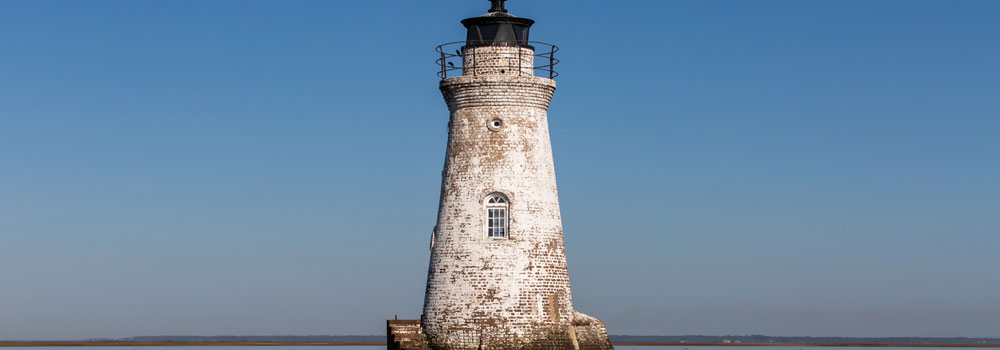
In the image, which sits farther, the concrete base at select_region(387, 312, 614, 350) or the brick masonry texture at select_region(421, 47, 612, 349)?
the brick masonry texture at select_region(421, 47, 612, 349)

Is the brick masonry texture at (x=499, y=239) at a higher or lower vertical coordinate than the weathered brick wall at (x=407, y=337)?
higher

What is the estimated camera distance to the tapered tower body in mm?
35906

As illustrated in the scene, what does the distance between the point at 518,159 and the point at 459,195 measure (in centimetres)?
169

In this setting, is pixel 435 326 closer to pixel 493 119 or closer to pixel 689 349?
pixel 493 119

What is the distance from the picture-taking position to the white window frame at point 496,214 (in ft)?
119

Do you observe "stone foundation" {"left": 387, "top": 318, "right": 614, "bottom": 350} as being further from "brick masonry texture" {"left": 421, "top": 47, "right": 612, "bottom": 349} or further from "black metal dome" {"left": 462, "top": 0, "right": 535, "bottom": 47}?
"black metal dome" {"left": 462, "top": 0, "right": 535, "bottom": 47}

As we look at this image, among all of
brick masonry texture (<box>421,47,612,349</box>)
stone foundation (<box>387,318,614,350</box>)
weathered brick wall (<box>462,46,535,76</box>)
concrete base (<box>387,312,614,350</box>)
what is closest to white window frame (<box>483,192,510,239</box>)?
brick masonry texture (<box>421,47,612,349</box>)

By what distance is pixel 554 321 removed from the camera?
36.2 metres

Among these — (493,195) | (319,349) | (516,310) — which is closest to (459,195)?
(493,195)

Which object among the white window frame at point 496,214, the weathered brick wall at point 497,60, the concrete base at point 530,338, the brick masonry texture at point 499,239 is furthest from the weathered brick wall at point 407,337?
the weathered brick wall at point 497,60

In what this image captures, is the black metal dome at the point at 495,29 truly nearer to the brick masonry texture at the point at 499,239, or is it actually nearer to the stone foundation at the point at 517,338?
the brick masonry texture at the point at 499,239

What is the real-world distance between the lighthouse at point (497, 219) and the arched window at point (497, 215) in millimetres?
24

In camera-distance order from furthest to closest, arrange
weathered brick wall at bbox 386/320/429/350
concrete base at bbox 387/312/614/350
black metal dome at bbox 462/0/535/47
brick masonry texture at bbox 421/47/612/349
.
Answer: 1. black metal dome at bbox 462/0/535/47
2. weathered brick wall at bbox 386/320/429/350
3. brick masonry texture at bbox 421/47/612/349
4. concrete base at bbox 387/312/614/350

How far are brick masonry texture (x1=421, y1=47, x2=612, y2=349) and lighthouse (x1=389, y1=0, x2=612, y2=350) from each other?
24mm
